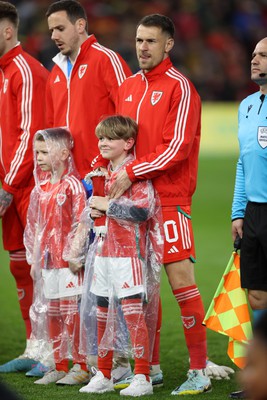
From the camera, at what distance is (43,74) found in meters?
6.50

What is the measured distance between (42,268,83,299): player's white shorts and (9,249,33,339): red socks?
0.67m

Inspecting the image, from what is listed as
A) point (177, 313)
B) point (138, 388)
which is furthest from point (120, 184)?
point (177, 313)

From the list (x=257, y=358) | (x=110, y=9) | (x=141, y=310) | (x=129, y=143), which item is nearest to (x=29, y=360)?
(x=141, y=310)

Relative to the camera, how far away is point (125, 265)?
5418mm

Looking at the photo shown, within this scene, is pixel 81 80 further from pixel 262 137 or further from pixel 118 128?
pixel 262 137

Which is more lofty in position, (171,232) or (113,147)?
(113,147)

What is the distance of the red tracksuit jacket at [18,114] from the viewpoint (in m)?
6.30

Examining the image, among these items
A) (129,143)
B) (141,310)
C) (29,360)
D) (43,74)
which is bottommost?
(29,360)

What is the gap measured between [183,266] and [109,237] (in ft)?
1.50

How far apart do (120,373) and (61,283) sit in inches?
26.2

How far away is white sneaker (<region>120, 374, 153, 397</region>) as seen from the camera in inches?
210

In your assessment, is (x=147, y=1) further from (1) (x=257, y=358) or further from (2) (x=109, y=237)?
(1) (x=257, y=358)

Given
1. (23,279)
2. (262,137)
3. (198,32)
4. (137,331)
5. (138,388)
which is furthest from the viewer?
(198,32)

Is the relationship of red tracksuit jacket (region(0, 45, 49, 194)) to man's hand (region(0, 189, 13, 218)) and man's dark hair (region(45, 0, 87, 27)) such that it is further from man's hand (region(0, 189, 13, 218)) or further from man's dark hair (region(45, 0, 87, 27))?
man's dark hair (region(45, 0, 87, 27))
